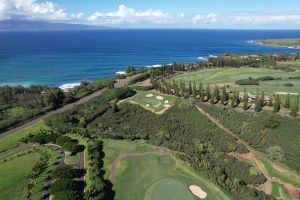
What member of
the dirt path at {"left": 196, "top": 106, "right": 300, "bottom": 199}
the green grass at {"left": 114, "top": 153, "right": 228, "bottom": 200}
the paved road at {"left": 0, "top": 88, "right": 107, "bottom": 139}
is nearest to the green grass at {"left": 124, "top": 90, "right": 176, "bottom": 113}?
the dirt path at {"left": 196, "top": 106, "right": 300, "bottom": 199}

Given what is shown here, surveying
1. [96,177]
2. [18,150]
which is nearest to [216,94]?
[96,177]

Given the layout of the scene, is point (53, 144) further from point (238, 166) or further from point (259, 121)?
point (259, 121)

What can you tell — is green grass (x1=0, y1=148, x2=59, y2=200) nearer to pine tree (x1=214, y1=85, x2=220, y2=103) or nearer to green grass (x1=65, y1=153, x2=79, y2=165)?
green grass (x1=65, y1=153, x2=79, y2=165)

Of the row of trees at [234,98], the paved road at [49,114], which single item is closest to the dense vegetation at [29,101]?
the paved road at [49,114]

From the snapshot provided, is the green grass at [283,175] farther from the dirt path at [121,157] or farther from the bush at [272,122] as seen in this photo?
the dirt path at [121,157]

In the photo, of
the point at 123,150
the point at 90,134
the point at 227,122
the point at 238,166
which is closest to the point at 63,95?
the point at 90,134

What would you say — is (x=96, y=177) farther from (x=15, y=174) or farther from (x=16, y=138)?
(x=16, y=138)
